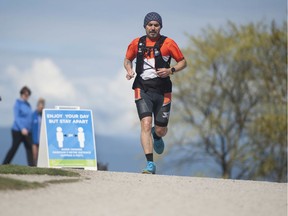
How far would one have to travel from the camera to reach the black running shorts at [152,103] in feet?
49.2

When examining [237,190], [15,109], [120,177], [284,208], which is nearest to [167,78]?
[120,177]

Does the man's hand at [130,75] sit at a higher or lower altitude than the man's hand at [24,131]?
higher

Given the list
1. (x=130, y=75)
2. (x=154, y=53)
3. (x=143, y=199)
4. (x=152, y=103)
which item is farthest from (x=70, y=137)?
(x=143, y=199)

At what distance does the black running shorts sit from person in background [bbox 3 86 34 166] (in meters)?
6.08

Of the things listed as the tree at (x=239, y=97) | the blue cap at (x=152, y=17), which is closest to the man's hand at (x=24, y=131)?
→ the blue cap at (x=152, y=17)

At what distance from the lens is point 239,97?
141 feet

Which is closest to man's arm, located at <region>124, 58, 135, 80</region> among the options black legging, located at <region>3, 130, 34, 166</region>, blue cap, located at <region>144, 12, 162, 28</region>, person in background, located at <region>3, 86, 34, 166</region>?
blue cap, located at <region>144, 12, 162, 28</region>

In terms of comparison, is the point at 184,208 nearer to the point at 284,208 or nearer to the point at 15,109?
the point at 284,208

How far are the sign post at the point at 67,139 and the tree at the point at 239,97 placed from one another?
81.0 feet

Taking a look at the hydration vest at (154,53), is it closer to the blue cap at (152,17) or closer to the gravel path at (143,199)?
the blue cap at (152,17)

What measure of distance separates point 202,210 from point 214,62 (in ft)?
107

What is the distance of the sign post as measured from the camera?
16281mm

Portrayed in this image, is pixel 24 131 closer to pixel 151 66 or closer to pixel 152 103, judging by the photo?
pixel 152 103

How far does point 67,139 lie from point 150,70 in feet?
8.07
